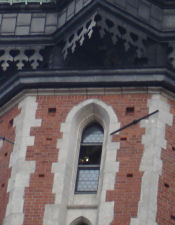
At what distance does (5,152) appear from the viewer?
35781 mm

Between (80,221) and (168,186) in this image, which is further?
(168,186)

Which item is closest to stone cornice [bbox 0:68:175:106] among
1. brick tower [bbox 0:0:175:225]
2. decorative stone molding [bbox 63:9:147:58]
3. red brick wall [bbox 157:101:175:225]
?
brick tower [bbox 0:0:175:225]

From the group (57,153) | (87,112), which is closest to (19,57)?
(87,112)

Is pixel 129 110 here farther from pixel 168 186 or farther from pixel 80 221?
pixel 80 221

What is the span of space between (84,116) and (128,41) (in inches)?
76.9

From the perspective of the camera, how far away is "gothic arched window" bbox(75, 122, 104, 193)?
114 feet

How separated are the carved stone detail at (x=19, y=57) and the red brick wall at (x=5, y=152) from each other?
3.83 feet

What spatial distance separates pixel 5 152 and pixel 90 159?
1953 millimetres

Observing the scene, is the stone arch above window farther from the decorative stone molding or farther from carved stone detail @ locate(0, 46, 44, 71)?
carved stone detail @ locate(0, 46, 44, 71)

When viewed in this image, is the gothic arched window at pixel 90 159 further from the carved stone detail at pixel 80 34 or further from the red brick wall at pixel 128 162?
the carved stone detail at pixel 80 34

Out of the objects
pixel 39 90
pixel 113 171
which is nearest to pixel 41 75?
pixel 39 90

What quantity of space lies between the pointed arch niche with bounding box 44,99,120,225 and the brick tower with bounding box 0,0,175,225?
21 millimetres

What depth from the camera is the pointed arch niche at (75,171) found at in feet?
111

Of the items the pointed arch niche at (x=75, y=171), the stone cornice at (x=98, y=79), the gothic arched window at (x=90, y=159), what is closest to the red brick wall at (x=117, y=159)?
the pointed arch niche at (x=75, y=171)
